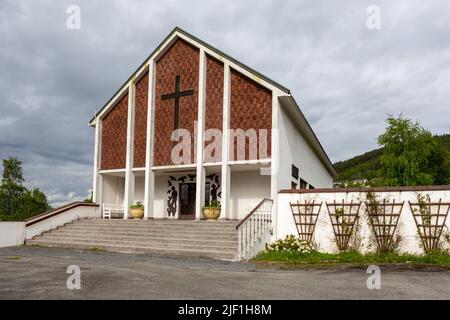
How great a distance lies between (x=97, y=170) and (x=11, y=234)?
6.05 metres

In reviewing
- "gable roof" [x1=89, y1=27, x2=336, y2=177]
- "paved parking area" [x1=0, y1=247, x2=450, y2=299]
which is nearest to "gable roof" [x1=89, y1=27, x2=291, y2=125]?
"gable roof" [x1=89, y1=27, x2=336, y2=177]

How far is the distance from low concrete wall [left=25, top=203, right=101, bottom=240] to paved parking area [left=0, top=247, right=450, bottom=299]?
6752 mm

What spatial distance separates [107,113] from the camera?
2167 centimetres

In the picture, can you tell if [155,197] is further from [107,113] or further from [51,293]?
[51,293]

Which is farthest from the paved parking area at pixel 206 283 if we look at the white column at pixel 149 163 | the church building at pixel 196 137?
the white column at pixel 149 163

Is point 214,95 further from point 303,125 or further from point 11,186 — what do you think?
point 11,186

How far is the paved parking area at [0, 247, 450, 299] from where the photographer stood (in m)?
6.36

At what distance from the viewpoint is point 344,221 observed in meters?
13.0

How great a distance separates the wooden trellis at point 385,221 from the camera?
40.7ft

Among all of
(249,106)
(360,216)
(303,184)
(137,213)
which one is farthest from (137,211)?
(360,216)

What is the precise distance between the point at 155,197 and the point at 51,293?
1557cm

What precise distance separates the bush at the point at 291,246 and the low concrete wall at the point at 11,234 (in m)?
10.1
